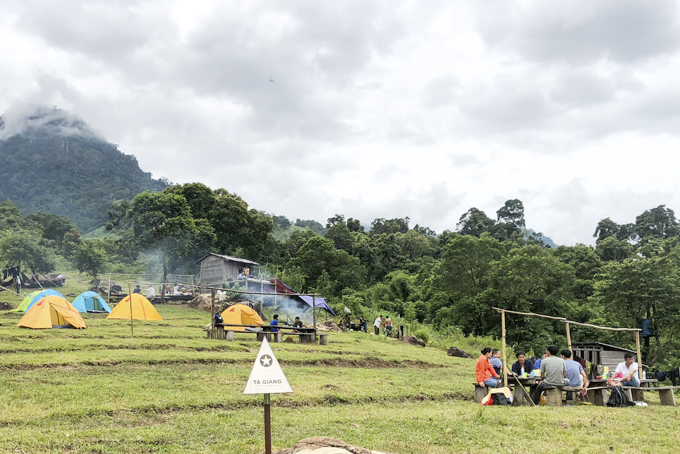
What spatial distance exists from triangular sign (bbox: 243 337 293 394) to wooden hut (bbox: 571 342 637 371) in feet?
82.0

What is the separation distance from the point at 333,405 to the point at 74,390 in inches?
213

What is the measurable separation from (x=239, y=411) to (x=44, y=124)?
195m

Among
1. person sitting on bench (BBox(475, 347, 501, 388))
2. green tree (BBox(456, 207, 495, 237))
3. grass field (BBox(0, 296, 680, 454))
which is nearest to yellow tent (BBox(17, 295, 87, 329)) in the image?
grass field (BBox(0, 296, 680, 454))

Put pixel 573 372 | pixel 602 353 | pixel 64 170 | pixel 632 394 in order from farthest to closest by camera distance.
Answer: pixel 64 170 → pixel 602 353 → pixel 632 394 → pixel 573 372

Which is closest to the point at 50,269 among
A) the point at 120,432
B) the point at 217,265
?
the point at 217,265

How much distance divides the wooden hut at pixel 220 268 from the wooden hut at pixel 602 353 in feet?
77.8

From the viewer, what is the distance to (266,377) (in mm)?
5969

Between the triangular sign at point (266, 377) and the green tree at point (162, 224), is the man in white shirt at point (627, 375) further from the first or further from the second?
the green tree at point (162, 224)

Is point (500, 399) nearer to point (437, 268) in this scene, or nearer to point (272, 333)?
point (272, 333)

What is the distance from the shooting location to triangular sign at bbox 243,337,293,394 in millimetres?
5863

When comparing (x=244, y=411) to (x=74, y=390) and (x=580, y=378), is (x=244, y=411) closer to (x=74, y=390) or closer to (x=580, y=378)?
(x=74, y=390)

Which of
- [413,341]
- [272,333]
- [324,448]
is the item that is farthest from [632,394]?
[413,341]

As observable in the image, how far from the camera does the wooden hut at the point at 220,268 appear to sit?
38.9 m

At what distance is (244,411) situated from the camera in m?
10.0
